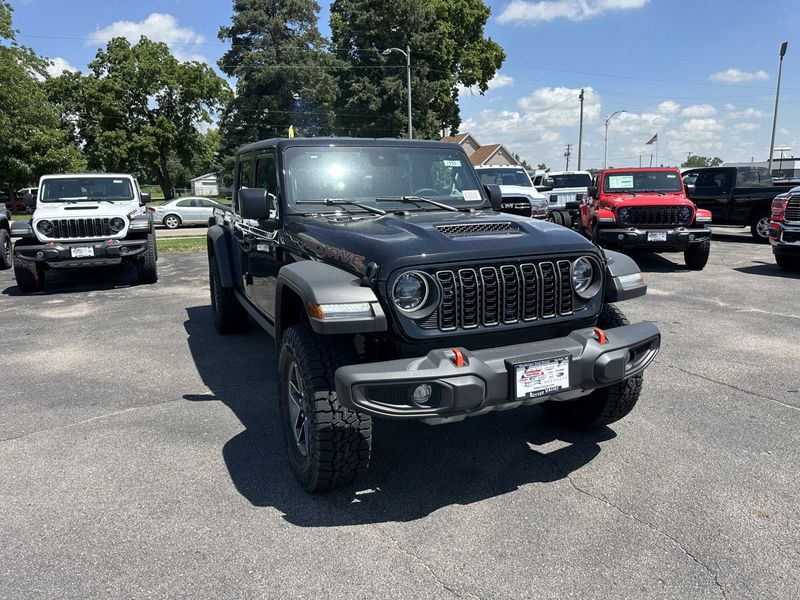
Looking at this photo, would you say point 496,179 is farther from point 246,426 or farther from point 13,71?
point 13,71

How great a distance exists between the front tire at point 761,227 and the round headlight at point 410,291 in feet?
46.7

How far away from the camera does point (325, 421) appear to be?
285 centimetres

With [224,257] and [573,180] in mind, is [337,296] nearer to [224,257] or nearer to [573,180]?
[224,257]

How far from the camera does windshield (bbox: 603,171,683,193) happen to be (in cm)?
1130

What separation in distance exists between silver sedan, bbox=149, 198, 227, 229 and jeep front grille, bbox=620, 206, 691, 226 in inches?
689

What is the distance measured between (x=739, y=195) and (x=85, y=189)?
1423 centimetres

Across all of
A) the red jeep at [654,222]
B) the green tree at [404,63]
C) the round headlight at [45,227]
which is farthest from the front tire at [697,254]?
the green tree at [404,63]

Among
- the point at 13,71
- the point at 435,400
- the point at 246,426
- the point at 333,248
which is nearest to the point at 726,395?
the point at 435,400

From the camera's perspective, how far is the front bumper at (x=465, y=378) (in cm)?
258

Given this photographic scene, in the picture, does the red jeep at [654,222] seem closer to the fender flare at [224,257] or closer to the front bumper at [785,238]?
the front bumper at [785,238]

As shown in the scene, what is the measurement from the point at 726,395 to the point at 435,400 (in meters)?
2.93

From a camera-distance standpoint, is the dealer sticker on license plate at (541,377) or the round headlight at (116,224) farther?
the round headlight at (116,224)

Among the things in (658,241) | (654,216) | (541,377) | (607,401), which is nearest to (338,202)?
(541,377)

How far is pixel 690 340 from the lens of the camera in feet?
19.7
